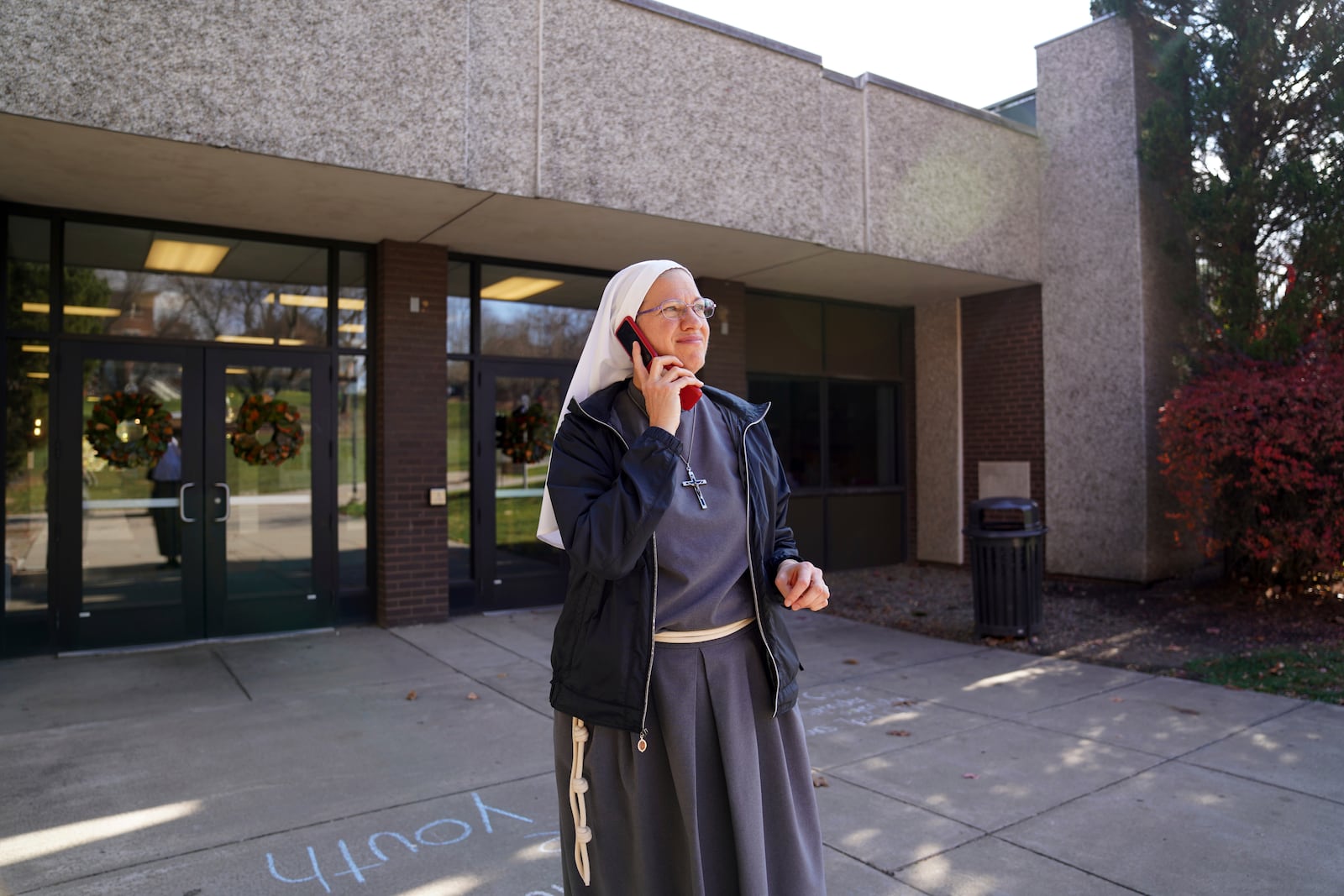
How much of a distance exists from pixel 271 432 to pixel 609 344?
6380 mm

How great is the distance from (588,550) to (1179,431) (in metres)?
8.11

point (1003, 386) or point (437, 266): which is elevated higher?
point (437, 266)

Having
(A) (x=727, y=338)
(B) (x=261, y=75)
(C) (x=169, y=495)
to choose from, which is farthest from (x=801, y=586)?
(A) (x=727, y=338)

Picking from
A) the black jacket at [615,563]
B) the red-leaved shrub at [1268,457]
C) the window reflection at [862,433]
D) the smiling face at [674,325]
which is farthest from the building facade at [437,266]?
the black jacket at [615,563]

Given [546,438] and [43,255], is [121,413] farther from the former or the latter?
[546,438]

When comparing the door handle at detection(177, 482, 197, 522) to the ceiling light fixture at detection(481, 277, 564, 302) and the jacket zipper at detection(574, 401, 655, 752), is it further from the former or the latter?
the jacket zipper at detection(574, 401, 655, 752)

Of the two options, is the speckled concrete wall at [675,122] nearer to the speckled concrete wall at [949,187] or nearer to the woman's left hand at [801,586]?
the speckled concrete wall at [949,187]

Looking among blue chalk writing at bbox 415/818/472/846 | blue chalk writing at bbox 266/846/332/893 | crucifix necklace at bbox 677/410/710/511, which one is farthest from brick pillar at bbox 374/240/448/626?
crucifix necklace at bbox 677/410/710/511

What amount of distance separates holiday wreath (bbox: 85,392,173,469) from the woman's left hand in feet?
22.2

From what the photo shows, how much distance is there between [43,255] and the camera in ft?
23.1

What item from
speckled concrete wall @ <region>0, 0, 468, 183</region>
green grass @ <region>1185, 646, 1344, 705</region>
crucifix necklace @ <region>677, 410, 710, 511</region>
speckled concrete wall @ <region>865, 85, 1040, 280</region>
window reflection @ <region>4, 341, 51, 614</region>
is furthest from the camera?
speckled concrete wall @ <region>865, 85, 1040, 280</region>

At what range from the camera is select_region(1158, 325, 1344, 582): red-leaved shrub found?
7559mm

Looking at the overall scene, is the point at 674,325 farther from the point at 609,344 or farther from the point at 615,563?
the point at 615,563

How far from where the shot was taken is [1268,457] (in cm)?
764
